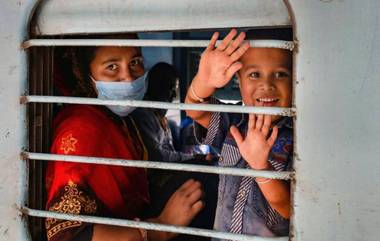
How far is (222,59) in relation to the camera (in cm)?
157

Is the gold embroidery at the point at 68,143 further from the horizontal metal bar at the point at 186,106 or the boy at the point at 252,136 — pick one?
the boy at the point at 252,136

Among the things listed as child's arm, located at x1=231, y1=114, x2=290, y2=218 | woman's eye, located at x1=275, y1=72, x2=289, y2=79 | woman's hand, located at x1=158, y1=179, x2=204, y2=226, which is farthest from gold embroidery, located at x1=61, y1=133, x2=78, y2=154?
woman's eye, located at x1=275, y1=72, x2=289, y2=79

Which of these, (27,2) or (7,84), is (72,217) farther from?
(27,2)

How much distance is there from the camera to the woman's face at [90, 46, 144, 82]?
7.04 ft

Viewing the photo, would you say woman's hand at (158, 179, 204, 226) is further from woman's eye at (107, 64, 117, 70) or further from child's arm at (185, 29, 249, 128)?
woman's eye at (107, 64, 117, 70)

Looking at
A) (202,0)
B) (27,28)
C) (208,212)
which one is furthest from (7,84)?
(208,212)

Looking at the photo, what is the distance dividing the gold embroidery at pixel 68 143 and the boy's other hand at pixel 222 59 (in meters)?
0.53

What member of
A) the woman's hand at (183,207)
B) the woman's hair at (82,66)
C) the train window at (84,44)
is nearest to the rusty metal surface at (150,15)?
the train window at (84,44)

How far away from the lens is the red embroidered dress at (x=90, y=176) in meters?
1.80

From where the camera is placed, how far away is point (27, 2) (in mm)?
1710

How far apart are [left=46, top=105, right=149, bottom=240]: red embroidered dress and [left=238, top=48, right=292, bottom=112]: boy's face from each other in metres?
0.61

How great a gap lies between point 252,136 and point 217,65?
0.24 m

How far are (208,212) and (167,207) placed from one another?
35 cm

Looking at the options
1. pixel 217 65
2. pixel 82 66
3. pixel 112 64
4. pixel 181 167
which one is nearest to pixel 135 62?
pixel 112 64
